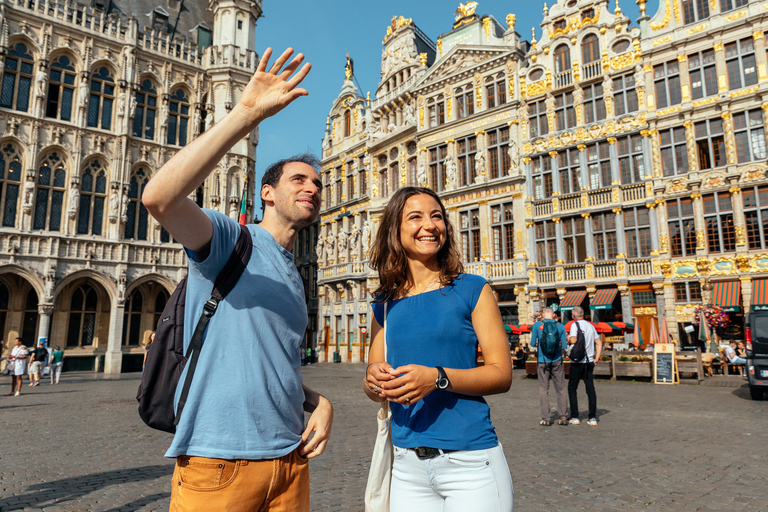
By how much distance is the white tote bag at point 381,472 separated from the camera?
1969 millimetres

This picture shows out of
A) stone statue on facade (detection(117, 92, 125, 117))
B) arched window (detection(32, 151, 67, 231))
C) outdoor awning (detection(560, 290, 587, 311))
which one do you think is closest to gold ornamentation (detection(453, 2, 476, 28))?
outdoor awning (detection(560, 290, 587, 311))

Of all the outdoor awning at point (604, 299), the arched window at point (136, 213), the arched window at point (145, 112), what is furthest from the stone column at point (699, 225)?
the arched window at point (145, 112)

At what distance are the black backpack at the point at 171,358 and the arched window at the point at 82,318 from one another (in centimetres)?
2729

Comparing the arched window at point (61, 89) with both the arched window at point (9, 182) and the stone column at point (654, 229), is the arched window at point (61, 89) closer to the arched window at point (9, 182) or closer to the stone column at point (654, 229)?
the arched window at point (9, 182)

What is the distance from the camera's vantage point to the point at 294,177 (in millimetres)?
2150

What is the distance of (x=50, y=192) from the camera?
78.5ft

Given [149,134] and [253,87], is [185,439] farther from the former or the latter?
[149,134]

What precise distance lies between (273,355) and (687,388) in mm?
15019

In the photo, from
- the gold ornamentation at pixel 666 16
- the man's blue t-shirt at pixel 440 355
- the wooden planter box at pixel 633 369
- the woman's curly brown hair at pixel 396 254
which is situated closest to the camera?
the man's blue t-shirt at pixel 440 355

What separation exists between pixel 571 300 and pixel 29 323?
83.5ft

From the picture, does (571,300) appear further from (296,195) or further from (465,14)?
(296,195)

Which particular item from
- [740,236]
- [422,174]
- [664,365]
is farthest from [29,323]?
[740,236]

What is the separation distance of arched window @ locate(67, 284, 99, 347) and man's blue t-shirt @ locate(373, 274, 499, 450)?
27.5 meters

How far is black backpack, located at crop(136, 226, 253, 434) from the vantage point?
1737mm
